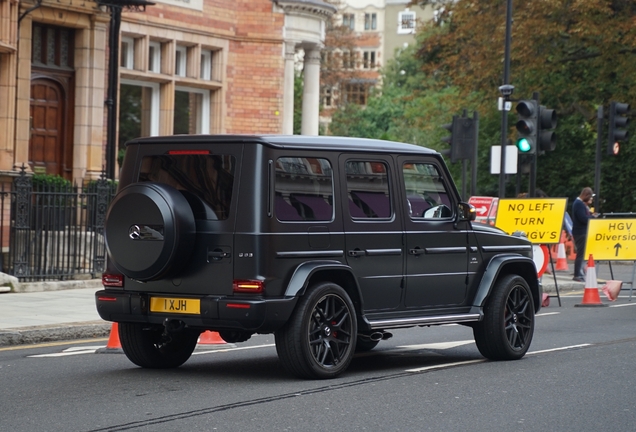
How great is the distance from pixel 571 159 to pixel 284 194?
36.4 meters

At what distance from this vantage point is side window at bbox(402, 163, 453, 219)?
420 inches

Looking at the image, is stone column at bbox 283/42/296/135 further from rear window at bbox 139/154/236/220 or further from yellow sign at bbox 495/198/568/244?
rear window at bbox 139/154/236/220

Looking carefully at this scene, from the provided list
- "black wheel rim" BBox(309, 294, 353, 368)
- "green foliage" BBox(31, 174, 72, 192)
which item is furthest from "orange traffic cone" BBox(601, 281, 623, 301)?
"black wheel rim" BBox(309, 294, 353, 368)

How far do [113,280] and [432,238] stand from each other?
2.73 m

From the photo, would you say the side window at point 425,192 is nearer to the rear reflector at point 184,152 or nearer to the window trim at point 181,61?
the rear reflector at point 184,152

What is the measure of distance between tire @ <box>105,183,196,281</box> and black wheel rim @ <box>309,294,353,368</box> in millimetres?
1098

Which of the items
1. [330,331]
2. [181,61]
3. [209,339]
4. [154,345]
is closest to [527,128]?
[181,61]

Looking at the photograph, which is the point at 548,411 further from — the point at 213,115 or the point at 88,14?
the point at 213,115

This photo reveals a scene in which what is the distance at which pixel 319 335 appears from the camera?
31.4ft

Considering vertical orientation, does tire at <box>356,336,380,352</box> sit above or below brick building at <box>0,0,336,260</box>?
below

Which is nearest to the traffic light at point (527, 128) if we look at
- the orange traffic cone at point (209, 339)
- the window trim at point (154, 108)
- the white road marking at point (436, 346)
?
the window trim at point (154, 108)

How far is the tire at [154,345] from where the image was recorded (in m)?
10.3

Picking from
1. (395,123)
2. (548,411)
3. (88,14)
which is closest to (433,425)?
(548,411)

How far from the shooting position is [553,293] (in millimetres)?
21375
